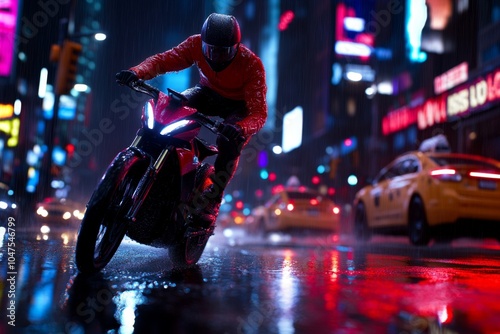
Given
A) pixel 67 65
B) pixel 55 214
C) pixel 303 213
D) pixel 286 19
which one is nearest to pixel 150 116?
pixel 303 213

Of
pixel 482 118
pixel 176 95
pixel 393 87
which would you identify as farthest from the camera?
pixel 393 87

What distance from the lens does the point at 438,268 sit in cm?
562

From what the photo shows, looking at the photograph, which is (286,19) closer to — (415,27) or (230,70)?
(415,27)

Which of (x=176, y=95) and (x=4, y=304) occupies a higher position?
(x=176, y=95)

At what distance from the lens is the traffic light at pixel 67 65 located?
1672 centimetres

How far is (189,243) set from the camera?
516 centimetres

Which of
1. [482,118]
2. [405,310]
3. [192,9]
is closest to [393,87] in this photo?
[482,118]

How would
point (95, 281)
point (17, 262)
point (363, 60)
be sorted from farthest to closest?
point (363, 60) → point (17, 262) → point (95, 281)

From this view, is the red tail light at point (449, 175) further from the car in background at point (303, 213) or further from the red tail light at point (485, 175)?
the car in background at point (303, 213)

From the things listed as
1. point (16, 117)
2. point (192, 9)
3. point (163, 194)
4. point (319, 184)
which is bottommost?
point (163, 194)

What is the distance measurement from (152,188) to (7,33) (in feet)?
107

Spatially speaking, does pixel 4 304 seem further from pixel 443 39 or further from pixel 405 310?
pixel 443 39

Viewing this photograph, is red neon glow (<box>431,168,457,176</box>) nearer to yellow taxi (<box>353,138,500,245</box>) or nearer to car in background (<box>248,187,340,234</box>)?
yellow taxi (<box>353,138,500,245</box>)

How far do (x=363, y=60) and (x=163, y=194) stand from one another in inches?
1785
